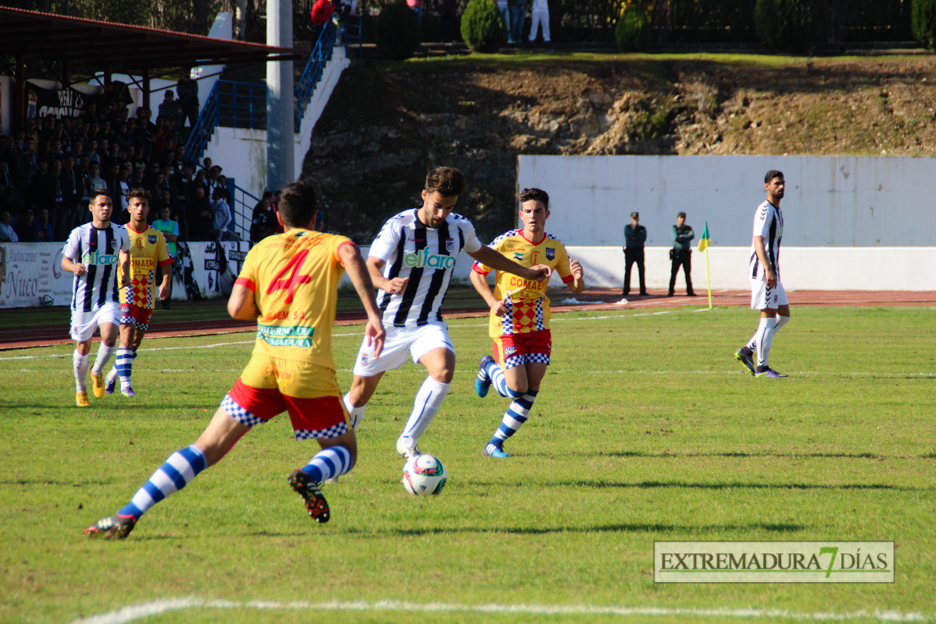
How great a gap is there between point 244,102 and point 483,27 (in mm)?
10966

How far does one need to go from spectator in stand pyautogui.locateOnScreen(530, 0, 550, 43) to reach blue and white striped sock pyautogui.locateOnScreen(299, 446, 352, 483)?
39346 millimetres

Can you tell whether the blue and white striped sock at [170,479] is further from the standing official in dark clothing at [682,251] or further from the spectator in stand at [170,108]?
the spectator in stand at [170,108]

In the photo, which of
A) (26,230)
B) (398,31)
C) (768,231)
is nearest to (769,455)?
(768,231)

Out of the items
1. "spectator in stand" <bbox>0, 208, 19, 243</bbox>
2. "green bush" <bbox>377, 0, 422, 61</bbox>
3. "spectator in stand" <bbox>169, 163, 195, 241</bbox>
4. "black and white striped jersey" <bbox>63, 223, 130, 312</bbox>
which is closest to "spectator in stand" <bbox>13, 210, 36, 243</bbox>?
"spectator in stand" <bbox>0, 208, 19, 243</bbox>

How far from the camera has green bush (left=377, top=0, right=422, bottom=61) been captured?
1559 inches

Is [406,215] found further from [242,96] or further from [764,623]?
[242,96]

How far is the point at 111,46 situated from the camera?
86.2 ft

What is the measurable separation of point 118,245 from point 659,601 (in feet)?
24.1

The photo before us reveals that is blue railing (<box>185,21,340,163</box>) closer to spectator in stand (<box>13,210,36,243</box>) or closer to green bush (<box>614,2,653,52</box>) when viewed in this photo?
spectator in stand (<box>13,210,36,243</box>)

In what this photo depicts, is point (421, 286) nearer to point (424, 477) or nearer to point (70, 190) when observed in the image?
point (424, 477)

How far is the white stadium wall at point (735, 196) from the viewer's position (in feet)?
112

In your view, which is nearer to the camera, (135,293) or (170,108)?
(135,293)

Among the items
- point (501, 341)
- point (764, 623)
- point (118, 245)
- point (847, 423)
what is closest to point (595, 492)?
point (501, 341)

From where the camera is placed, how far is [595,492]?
19.5ft
